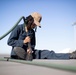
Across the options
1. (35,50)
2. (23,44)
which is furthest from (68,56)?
(23,44)

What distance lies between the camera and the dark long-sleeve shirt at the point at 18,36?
193 centimetres

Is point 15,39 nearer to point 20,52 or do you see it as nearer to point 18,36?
point 18,36

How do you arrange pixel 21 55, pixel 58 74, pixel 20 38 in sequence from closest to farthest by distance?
pixel 58 74 → pixel 21 55 → pixel 20 38

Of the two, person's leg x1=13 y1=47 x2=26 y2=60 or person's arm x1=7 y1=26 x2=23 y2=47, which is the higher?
person's arm x1=7 y1=26 x2=23 y2=47

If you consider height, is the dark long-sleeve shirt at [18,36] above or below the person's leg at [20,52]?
above

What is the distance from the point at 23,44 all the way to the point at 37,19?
0.85 feet

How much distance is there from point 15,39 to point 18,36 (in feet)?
0.17

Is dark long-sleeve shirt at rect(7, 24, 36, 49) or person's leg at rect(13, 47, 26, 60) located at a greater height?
dark long-sleeve shirt at rect(7, 24, 36, 49)

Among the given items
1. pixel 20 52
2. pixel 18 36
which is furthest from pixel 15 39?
pixel 20 52

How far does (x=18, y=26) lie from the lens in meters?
2.01

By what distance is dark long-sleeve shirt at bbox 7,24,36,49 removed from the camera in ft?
Answer: 6.32

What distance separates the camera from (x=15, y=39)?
78.2 inches

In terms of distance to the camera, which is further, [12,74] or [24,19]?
[24,19]

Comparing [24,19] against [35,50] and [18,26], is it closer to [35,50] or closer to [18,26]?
[18,26]
